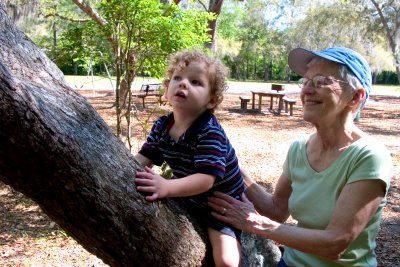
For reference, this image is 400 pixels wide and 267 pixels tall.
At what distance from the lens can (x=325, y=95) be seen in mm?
A: 1792

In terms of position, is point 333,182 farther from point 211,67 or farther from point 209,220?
point 211,67

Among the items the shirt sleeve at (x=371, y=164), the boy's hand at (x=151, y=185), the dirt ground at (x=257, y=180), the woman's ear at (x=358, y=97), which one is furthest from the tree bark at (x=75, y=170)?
the dirt ground at (x=257, y=180)

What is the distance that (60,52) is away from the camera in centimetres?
579

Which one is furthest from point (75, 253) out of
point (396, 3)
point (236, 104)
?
point (396, 3)

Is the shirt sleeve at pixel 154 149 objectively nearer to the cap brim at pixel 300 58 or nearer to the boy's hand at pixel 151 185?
the boy's hand at pixel 151 185

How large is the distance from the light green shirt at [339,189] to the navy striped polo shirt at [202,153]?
296 mm

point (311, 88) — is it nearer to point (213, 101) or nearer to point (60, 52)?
point (213, 101)

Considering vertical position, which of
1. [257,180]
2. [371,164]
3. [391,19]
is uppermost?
[391,19]

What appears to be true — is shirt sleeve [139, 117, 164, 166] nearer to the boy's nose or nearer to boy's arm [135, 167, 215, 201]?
the boy's nose

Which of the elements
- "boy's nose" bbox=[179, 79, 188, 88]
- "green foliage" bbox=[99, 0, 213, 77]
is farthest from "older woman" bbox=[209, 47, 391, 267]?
"green foliage" bbox=[99, 0, 213, 77]

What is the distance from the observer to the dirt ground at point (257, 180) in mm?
4141

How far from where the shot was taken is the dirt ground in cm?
414

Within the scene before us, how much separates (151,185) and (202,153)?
0.27 m

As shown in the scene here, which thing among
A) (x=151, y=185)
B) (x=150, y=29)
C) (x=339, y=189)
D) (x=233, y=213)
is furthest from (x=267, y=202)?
(x=150, y=29)
